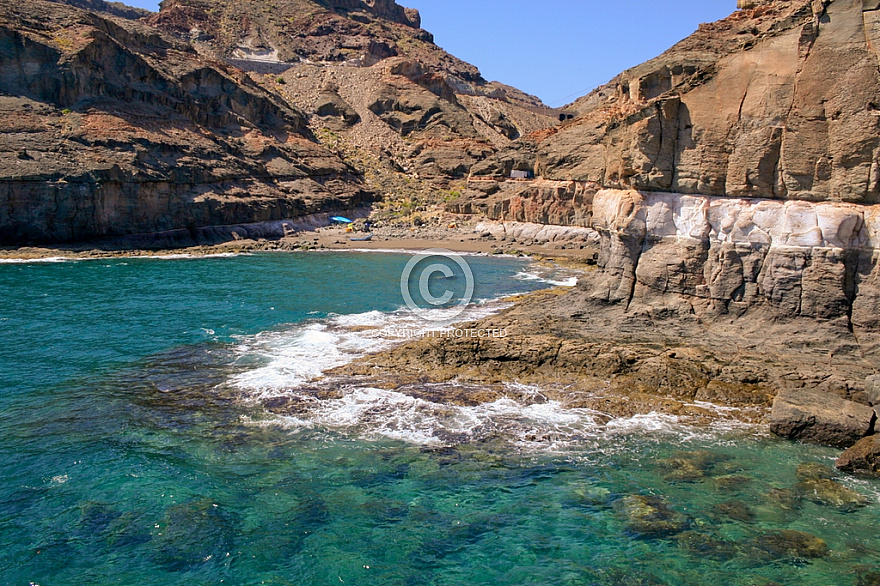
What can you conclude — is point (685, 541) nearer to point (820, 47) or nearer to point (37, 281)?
point (820, 47)

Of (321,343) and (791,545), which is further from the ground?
(321,343)

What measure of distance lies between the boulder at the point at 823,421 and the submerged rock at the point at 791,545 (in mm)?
3037

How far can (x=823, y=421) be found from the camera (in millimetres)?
10875

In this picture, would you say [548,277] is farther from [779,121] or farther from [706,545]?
[706,545]

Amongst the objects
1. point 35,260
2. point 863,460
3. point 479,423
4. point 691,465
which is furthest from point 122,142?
point 863,460

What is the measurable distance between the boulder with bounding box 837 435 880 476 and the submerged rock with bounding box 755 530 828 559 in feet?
7.27

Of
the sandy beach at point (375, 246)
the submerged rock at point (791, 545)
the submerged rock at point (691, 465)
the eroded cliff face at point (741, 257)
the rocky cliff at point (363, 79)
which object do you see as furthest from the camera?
the rocky cliff at point (363, 79)

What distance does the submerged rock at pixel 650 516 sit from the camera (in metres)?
8.62

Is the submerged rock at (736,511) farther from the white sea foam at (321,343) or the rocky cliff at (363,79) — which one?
the rocky cliff at (363,79)

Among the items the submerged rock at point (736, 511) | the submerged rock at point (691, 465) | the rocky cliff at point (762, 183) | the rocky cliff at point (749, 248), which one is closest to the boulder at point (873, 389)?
the rocky cliff at point (749, 248)

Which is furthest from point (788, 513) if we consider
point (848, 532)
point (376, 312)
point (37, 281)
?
point (37, 281)

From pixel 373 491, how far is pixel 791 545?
568cm

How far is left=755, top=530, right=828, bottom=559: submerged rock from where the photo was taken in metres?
7.94

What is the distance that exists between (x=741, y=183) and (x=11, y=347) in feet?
65.8
